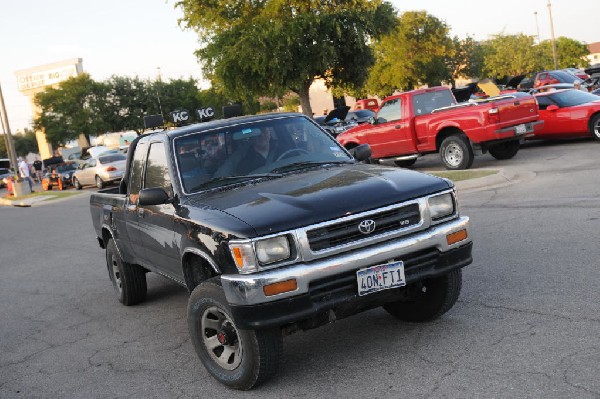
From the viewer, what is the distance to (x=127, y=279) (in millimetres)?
7406

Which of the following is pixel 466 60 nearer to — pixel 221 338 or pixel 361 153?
pixel 361 153

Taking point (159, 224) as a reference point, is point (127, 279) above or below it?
below

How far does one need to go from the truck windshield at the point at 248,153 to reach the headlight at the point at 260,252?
122 cm

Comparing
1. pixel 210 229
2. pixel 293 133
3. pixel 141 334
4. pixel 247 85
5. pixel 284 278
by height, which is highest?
pixel 247 85

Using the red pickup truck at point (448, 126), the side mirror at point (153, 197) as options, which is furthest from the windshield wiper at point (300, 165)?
the red pickup truck at point (448, 126)

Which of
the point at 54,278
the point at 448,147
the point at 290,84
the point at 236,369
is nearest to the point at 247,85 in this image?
the point at 290,84

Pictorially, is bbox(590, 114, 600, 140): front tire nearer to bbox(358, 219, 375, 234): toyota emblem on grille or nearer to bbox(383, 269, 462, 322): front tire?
bbox(383, 269, 462, 322): front tire

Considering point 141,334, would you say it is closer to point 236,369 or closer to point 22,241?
point 236,369

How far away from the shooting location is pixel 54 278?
10.0m

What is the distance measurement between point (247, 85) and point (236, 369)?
2519 cm

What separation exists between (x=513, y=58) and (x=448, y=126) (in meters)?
59.8

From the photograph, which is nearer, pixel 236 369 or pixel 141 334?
pixel 236 369

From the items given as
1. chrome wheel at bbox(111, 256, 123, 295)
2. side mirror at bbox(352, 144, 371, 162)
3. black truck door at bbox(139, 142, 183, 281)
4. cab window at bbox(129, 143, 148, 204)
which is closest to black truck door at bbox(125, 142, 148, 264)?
cab window at bbox(129, 143, 148, 204)

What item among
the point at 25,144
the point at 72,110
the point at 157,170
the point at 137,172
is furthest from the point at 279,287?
the point at 25,144
